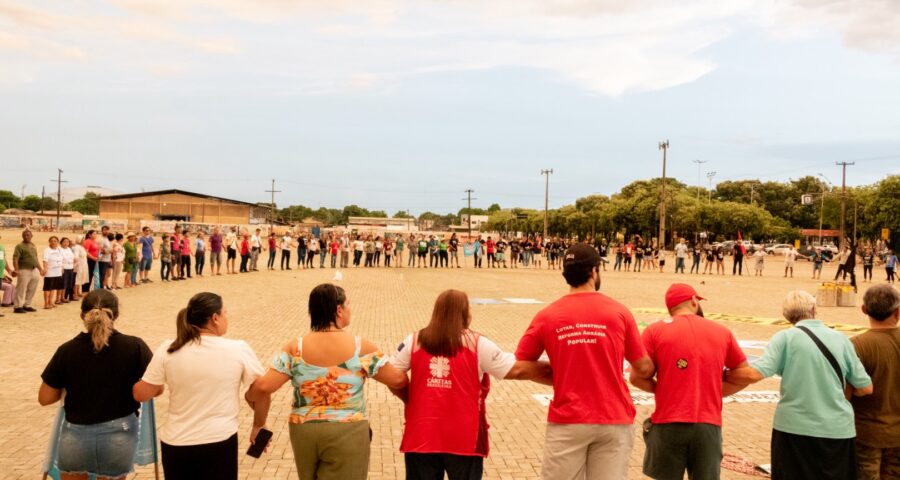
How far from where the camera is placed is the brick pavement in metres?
6.61

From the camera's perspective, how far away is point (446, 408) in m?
3.96

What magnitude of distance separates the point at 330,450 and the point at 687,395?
214 centimetres

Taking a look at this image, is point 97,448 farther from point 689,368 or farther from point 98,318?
point 689,368

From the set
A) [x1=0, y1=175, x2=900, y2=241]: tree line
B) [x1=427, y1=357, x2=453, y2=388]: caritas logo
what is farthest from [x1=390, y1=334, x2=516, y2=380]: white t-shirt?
[x1=0, y1=175, x2=900, y2=241]: tree line

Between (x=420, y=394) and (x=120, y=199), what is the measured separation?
110672 millimetres

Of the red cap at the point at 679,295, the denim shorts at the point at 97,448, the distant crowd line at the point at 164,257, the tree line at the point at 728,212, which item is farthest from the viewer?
the tree line at the point at 728,212

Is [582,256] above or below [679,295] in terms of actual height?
above

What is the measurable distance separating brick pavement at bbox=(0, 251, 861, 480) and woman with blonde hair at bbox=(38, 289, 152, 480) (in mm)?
1788

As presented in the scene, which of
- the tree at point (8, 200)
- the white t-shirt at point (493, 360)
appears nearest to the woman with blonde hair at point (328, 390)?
the white t-shirt at point (493, 360)

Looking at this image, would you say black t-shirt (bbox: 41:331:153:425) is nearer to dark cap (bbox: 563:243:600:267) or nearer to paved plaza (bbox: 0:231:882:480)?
paved plaza (bbox: 0:231:882:480)

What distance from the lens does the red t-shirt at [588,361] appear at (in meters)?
3.97

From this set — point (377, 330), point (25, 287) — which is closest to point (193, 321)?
point (377, 330)

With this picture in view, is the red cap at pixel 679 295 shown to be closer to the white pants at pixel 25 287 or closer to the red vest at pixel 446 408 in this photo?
the red vest at pixel 446 408

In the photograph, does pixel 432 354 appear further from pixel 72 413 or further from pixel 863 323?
pixel 863 323
